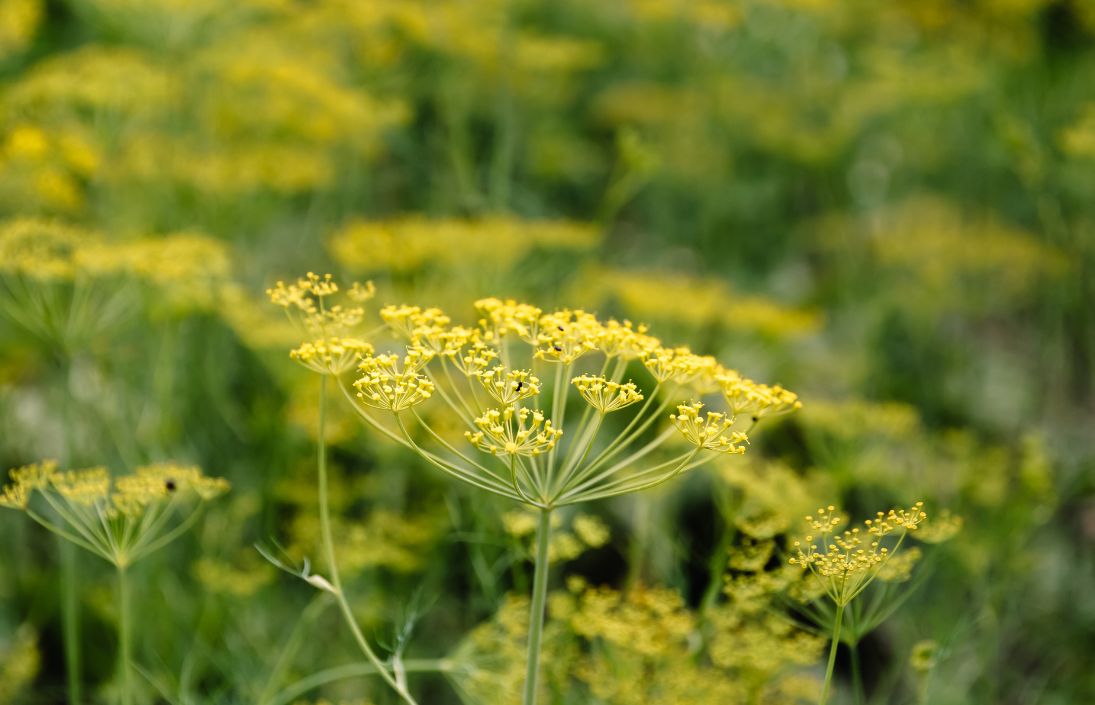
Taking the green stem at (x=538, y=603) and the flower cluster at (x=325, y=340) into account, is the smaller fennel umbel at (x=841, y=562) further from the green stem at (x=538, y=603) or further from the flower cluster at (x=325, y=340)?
the flower cluster at (x=325, y=340)

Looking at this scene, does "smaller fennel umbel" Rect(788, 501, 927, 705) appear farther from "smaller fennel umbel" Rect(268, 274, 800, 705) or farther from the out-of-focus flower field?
"smaller fennel umbel" Rect(268, 274, 800, 705)

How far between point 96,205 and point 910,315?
3.59 meters

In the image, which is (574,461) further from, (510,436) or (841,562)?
(841,562)

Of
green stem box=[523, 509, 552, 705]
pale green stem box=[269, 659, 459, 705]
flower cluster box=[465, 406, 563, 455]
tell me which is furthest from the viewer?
pale green stem box=[269, 659, 459, 705]

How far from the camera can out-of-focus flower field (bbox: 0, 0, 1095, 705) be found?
2.21 m

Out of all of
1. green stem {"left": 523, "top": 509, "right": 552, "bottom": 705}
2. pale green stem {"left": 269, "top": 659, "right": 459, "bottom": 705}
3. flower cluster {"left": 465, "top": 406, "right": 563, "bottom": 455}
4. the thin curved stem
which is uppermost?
flower cluster {"left": 465, "top": 406, "right": 563, "bottom": 455}

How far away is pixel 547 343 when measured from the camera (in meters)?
1.96

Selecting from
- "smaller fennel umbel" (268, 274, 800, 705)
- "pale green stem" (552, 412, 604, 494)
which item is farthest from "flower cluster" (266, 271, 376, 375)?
"pale green stem" (552, 412, 604, 494)

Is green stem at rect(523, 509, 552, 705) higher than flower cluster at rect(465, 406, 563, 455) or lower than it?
lower

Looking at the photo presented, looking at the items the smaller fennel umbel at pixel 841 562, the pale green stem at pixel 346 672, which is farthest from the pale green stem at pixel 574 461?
the pale green stem at pixel 346 672

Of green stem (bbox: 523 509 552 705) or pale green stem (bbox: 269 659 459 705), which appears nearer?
green stem (bbox: 523 509 552 705)

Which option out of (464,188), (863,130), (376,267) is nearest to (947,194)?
(863,130)

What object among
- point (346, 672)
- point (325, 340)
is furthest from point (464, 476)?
point (346, 672)

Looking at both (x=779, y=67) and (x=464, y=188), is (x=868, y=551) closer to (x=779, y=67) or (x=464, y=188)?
(x=464, y=188)
